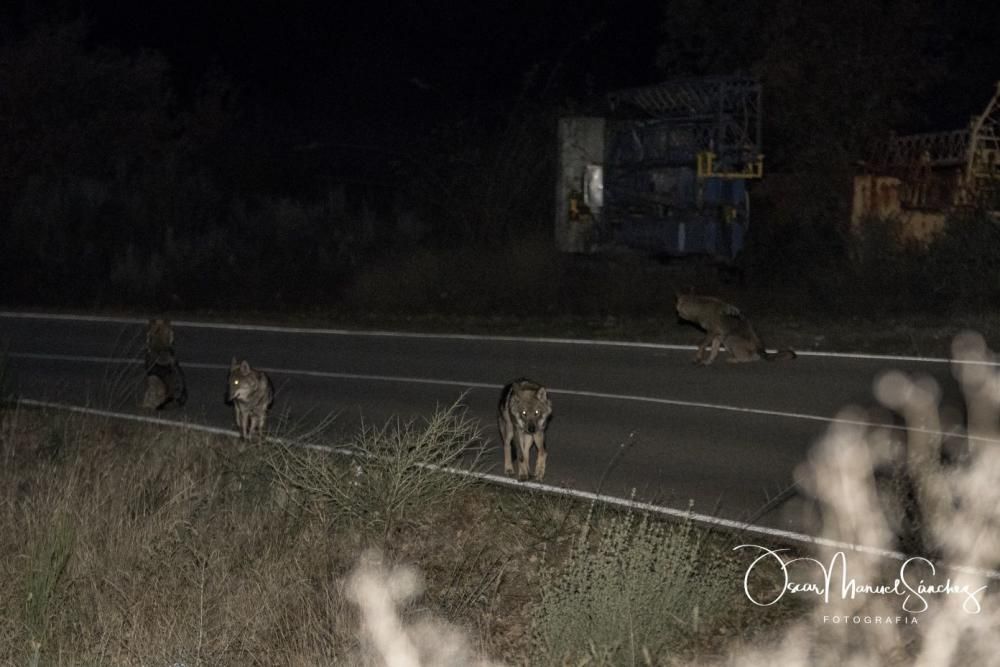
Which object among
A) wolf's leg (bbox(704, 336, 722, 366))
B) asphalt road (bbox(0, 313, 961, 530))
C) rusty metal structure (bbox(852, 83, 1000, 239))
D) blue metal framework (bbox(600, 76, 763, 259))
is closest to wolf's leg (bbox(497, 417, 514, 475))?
asphalt road (bbox(0, 313, 961, 530))

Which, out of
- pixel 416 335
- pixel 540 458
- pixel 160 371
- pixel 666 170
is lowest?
pixel 416 335

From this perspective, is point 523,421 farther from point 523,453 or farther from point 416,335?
point 416,335

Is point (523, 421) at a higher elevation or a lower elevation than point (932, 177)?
lower

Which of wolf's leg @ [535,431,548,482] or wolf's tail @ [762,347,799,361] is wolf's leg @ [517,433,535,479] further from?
wolf's tail @ [762,347,799,361]

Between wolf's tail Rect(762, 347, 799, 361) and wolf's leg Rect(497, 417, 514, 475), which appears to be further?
wolf's tail Rect(762, 347, 799, 361)

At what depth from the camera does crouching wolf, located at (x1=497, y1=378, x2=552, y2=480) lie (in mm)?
12266

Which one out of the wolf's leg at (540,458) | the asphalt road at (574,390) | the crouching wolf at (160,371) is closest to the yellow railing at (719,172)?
the asphalt road at (574,390)

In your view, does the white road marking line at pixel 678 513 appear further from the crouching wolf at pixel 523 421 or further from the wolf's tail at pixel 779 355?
the wolf's tail at pixel 779 355

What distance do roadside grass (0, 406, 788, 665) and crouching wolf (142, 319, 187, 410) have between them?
11.0 feet

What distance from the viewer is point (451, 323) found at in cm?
2536

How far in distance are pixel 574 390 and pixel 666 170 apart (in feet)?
35.7

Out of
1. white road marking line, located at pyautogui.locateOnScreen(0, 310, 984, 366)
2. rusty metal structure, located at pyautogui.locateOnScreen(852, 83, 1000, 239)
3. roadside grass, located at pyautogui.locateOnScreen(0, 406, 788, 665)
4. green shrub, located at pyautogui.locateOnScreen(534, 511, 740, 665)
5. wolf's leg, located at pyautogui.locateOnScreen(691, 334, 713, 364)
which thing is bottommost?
white road marking line, located at pyautogui.locateOnScreen(0, 310, 984, 366)

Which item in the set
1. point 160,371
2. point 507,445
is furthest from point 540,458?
point 160,371

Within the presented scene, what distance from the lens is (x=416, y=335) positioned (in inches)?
934
